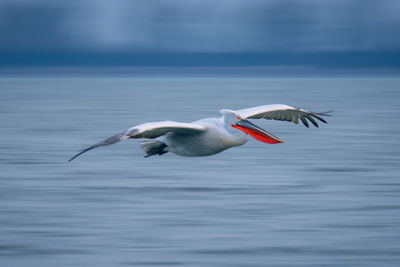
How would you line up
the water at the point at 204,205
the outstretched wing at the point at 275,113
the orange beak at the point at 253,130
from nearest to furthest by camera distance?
the water at the point at 204,205 → the orange beak at the point at 253,130 → the outstretched wing at the point at 275,113

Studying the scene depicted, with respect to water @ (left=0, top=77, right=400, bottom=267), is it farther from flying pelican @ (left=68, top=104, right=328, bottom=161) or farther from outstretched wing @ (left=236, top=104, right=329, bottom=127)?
outstretched wing @ (left=236, top=104, right=329, bottom=127)

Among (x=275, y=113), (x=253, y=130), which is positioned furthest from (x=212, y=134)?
(x=275, y=113)

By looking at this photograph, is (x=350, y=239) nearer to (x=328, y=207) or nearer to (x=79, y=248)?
(x=328, y=207)

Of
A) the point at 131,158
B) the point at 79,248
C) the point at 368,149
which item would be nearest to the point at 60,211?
the point at 79,248

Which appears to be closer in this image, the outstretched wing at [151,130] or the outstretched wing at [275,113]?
the outstretched wing at [151,130]

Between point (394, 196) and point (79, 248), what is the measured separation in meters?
4.50

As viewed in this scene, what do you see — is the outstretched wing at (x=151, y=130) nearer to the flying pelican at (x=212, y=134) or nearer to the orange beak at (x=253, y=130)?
the flying pelican at (x=212, y=134)

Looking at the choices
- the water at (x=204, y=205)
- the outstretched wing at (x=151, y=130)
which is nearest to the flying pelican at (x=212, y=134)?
the outstretched wing at (x=151, y=130)

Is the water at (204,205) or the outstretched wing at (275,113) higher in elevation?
the outstretched wing at (275,113)

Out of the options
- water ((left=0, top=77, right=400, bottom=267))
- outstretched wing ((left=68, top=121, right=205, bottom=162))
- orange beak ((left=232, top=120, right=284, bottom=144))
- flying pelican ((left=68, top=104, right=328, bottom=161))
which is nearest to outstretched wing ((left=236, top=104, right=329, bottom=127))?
flying pelican ((left=68, top=104, right=328, bottom=161))

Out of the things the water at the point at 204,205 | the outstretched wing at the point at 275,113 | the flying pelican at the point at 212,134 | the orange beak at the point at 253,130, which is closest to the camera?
the water at the point at 204,205

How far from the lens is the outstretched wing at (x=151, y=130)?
798cm

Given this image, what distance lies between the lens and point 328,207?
9.77m

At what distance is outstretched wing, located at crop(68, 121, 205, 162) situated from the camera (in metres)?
7.98
